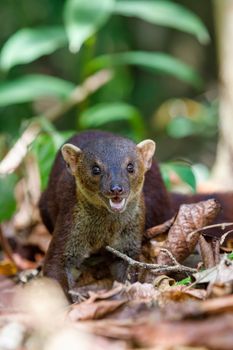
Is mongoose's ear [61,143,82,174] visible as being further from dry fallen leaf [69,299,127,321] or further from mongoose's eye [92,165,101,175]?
dry fallen leaf [69,299,127,321]

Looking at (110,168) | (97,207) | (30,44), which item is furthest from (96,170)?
(30,44)

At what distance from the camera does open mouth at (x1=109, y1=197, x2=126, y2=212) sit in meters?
4.96

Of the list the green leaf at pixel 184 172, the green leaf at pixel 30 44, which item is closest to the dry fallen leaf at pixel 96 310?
the green leaf at pixel 184 172

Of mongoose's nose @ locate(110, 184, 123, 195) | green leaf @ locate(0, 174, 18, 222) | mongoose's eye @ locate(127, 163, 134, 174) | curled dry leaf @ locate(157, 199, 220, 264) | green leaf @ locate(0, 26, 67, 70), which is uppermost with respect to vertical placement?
green leaf @ locate(0, 26, 67, 70)

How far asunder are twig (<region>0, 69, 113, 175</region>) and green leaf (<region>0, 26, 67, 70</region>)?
0.53 meters

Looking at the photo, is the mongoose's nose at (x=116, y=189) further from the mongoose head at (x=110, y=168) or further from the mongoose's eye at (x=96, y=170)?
the mongoose's eye at (x=96, y=170)

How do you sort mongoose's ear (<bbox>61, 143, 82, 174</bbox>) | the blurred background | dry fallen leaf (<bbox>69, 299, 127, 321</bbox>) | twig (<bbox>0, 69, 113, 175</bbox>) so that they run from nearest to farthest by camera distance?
dry fallen leaf (<bbox>69, 299, 127, 321</bbox>), mongoose's ear (<bbox>61, 143, 82, 174</bbox>), twig (<bbox>0, 69, 113, 175</bbox>), the blurred background

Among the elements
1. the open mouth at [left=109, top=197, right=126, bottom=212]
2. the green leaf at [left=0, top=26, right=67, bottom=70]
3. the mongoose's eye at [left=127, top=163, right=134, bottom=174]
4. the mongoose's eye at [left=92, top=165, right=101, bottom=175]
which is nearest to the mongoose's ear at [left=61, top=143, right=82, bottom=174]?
the mongoose's eye at [left=92, top=165, right=101, bottom=175]

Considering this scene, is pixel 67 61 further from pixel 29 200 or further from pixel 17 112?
pixel 29 200

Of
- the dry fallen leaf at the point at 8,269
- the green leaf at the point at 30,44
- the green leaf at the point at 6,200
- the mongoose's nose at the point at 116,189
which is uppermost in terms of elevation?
the green leaf at the point at 30,44

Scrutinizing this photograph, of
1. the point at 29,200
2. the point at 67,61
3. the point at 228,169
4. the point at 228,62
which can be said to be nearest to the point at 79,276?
the point at 29,200

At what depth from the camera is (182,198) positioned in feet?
21.1

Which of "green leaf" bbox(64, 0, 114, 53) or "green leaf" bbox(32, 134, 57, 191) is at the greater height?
"green leaf" bbox(64, 0, 114, 53)

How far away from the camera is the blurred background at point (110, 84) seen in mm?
6977
